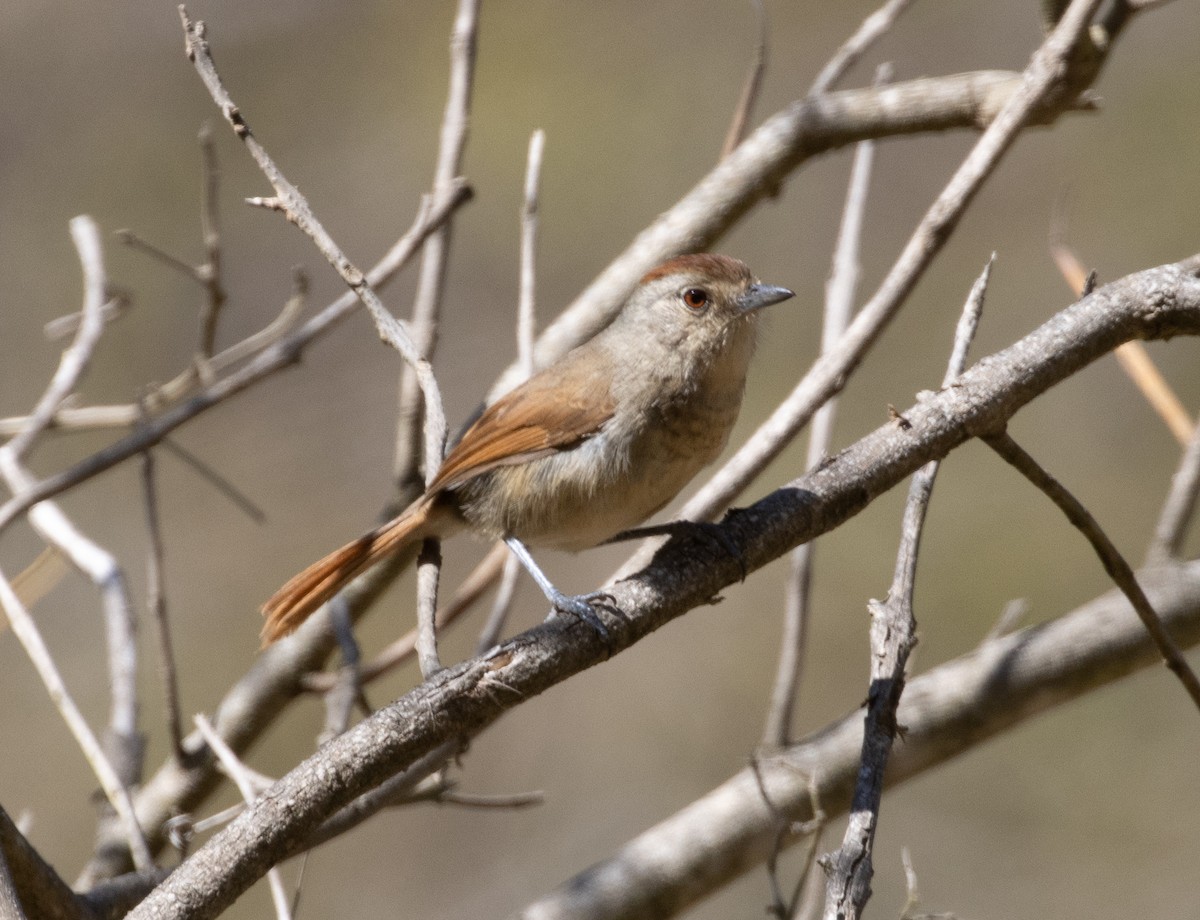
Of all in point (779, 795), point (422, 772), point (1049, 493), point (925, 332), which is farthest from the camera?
point (925, 332)

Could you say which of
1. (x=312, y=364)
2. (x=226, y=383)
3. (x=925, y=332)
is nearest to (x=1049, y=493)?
(x=226, y=383)

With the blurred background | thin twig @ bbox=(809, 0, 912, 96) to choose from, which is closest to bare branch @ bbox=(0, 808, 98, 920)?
thin twig @ bbox=(809, 0, 912, 96)

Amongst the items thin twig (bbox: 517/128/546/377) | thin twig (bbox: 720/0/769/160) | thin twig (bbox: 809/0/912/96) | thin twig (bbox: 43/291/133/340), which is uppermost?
thin twig (bbox: 43/291/133/340)

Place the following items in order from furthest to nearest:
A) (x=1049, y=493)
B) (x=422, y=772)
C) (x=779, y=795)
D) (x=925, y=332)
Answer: (x=925, y=332), (x=779, y=795), (x=422, y=772), (x=1049, y=493)

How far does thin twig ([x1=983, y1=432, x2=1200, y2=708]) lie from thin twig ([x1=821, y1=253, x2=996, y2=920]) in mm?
148

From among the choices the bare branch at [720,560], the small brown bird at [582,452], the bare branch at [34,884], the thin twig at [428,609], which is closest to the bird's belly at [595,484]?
the small brown bird at [582,452]

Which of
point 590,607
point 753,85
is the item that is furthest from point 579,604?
point 753,85

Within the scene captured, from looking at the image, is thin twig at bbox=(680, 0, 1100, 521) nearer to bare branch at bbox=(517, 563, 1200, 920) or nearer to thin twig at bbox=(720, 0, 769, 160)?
bare branch at bbox=(517, 563, 1200, 920)

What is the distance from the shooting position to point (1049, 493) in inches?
90.8

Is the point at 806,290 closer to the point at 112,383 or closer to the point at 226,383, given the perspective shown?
the point at 112,383

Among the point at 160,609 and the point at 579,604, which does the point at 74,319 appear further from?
the point at 579,604

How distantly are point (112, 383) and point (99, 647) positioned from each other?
1.54 m

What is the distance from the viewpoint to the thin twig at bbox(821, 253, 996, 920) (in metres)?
1.78

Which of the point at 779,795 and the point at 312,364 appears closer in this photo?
the point at 779,795
